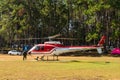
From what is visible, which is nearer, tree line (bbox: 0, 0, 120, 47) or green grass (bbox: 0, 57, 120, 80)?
green grass (bbox: 0, 57, 120, 80)

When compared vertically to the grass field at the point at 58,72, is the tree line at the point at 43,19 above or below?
above

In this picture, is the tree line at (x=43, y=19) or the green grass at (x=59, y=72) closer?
the green grass at (x=59, y=72)

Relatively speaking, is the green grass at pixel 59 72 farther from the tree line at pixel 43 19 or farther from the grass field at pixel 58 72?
the tree line at pixel 43 19

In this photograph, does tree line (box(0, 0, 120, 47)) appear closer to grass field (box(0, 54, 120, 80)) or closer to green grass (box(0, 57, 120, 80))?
grass field (box(0, 54, 120, 80))

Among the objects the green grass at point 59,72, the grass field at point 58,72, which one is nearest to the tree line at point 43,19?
the grass field at point 58,72

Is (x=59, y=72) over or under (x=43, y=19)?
under

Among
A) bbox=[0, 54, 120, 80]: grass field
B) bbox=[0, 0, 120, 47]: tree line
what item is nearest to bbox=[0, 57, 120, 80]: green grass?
bbox=[0, 54, 120, 80]: grass field

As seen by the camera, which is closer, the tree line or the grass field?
the grass field

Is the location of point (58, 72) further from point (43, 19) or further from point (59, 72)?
point (43, 19)

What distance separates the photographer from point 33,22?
8225 cm

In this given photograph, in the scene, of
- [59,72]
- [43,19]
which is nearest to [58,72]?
[59,72]

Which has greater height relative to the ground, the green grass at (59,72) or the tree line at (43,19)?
the tree line at (43,19)

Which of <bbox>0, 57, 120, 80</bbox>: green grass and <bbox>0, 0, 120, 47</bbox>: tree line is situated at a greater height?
<bbox>0, 0, 120, 47</bbox>: tree line

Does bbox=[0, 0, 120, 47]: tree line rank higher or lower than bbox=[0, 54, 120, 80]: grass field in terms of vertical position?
higher
